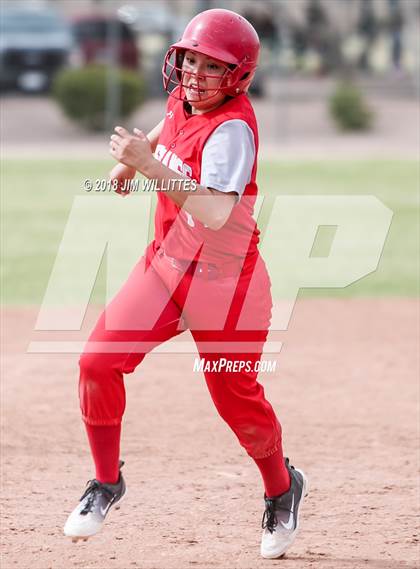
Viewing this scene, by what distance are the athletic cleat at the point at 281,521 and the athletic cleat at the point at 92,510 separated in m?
0.65

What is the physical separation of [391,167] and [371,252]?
23.0 feet

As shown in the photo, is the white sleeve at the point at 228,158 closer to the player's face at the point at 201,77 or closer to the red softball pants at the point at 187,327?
the player's face at the point at 201,77

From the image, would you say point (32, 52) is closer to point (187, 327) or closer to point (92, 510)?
point (187, 327)

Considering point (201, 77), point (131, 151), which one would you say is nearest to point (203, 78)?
point (201, 77)

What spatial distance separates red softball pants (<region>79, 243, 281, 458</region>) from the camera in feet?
13.9

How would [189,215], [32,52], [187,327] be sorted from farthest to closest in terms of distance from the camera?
1. [32,52]
2. [187,327]
3. [189,215]

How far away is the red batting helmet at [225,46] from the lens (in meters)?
4.15

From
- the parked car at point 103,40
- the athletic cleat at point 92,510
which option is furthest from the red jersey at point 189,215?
the parked car at point 103,40

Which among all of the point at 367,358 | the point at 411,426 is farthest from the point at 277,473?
the point at 367,358

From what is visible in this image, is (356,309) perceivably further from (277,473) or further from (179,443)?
(277,473)

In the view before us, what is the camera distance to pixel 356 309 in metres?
9.77

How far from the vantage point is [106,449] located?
14.3ft

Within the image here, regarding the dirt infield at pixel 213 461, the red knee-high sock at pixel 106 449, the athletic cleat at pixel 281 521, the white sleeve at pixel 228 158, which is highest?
the white sleeve at pixel 228 158

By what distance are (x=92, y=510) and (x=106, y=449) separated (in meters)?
0.25
